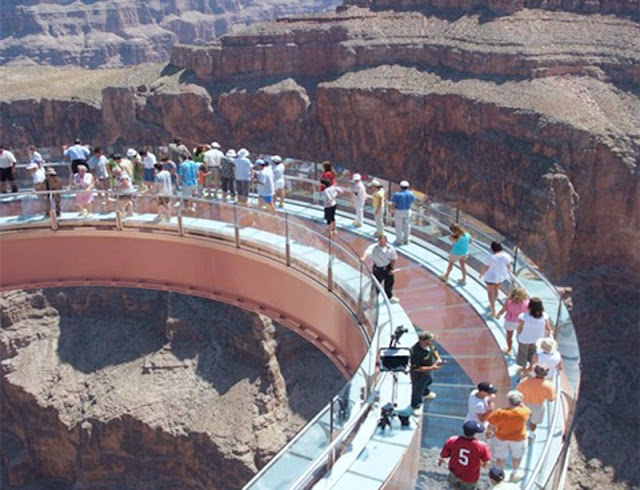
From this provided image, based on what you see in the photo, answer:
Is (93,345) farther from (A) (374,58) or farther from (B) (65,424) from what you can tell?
(A) (374,58)

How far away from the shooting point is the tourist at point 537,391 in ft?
37.0

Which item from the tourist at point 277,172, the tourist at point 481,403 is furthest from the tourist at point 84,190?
the tourist at point 481,403

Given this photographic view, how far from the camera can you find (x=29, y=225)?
63.5 ft

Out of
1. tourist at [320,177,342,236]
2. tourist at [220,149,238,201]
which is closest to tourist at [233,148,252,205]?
tourist at [220,149,238,201]

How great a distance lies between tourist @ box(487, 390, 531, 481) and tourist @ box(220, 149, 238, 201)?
36.7 feet

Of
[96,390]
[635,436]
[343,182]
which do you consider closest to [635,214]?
[635,436]

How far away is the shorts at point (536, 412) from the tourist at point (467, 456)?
6.27 ft

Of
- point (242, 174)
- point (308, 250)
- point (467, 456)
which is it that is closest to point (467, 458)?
point (467, 456)

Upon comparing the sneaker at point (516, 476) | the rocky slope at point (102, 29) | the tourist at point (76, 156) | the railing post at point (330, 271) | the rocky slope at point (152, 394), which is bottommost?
the rocky slope at point (152, 394)

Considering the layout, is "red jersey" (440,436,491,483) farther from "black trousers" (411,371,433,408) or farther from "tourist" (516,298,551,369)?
"tourist" (516,298,551,369)

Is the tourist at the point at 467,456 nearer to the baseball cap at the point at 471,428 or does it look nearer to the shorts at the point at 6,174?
the baseball cap at the point at 471,428

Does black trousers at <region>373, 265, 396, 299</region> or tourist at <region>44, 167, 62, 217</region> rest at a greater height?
tourist at <region>44, 167, 62, 217</region>

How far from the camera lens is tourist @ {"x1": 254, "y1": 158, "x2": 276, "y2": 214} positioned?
758 inches

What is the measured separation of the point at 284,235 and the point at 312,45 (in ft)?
139
